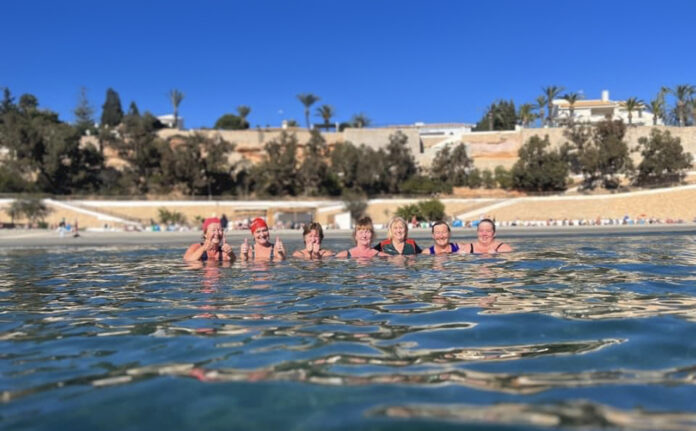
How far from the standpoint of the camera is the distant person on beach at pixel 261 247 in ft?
29.8

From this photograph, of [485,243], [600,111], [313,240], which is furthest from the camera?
[600,111]

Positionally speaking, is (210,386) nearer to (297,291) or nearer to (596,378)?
(596,378)

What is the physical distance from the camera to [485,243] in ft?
32.3

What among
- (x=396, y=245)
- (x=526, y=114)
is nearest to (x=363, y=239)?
(x=396, y=245)

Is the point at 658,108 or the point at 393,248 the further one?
the point at 658,108

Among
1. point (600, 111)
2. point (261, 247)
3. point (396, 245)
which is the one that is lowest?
point (396, 245)

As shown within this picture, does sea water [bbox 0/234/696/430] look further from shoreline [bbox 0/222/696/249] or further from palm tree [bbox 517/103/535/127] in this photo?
palm tree [bbox 517/103/535/127]

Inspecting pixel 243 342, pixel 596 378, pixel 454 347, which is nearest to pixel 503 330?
pixel 454 347

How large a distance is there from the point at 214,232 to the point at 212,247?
49 cm

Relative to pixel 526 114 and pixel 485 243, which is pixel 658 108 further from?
pixel 485 243

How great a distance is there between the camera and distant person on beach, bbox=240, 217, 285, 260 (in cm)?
908

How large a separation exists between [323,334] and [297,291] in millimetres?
2249

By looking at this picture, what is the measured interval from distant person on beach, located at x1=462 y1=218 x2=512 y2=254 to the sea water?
2.69 m

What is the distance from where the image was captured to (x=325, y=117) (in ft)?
248
